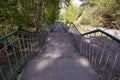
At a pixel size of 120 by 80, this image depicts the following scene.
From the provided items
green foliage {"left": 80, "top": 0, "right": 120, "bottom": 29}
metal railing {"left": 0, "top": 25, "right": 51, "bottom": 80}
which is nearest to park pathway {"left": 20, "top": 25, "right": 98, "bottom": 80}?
metal railing {"left": 0, "top": 25, "right": 51, "bottom": 80}

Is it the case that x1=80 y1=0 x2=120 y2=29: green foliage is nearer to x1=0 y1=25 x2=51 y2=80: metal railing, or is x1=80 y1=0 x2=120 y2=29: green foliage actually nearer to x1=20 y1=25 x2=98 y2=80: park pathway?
x1=0 y1=25 x2=51 y2=80: metal railing

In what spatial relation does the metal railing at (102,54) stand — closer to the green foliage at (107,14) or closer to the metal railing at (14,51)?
the metal railing at (14,51)

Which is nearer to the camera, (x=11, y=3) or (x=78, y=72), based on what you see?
(x=78, y=72)

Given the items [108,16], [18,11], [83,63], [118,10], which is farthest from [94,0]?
[83,63]

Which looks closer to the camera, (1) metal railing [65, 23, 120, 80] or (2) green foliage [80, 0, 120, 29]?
(1) metal railing [65, 23, 120, 80]

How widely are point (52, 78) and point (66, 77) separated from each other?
0.87 ft

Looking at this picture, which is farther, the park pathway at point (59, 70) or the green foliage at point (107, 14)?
the green foliage at point (107, 14)

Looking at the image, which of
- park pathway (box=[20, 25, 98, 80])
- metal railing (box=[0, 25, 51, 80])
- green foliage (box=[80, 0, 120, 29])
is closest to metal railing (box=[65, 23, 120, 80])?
park pathway (box=[20, 25, 98, 80])

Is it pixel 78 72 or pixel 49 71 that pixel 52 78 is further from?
pixel 78 72

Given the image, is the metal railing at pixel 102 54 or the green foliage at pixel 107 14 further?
the green foliage at pixel 107 14

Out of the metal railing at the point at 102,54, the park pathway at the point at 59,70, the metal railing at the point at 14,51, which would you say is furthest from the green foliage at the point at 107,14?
the park pathway at the point at 59,70

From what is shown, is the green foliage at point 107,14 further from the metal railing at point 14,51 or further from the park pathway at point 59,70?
the park pathway at point 59,70

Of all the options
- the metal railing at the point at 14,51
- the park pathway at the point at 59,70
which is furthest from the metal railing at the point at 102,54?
the metal railing at the point at 14,51

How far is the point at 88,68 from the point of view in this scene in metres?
3.45
